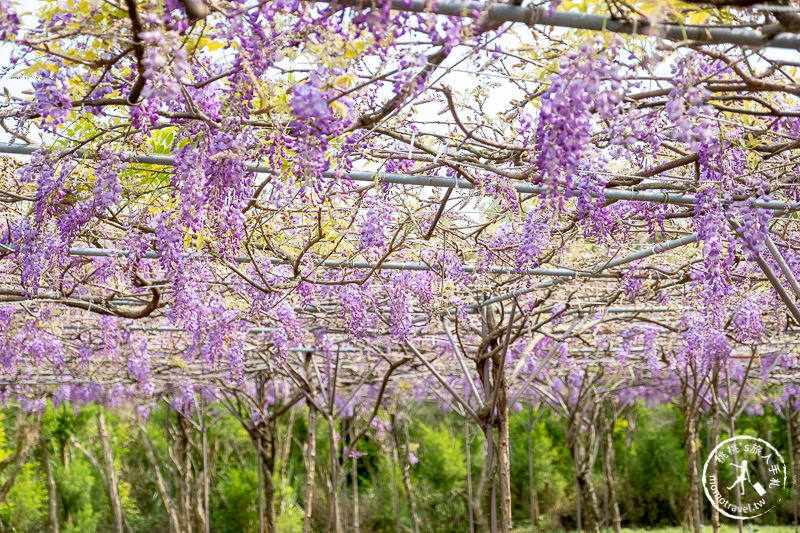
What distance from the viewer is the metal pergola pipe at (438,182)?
12.4 feet

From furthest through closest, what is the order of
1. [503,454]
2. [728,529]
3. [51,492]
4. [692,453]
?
[51,492]
[728,529]
[692,453]
[503,454]

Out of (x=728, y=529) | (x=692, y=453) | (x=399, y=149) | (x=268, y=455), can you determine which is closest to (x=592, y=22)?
(x=399, y=149)

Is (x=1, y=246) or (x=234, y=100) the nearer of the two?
(x=234, y=100)

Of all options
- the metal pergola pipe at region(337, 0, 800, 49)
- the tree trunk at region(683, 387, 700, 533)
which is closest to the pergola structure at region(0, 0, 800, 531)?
the metal pergola pipe at region(337, 0, 800, 49)

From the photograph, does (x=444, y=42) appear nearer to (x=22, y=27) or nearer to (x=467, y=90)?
(x=22, y=27)

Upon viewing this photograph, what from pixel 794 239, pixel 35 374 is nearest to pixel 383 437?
pixel 35 374

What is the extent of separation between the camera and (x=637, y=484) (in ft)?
62.6

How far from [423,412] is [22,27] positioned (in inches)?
706

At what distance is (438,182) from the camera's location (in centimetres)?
403

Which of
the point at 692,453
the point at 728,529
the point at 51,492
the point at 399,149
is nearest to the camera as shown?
the point at 399,149

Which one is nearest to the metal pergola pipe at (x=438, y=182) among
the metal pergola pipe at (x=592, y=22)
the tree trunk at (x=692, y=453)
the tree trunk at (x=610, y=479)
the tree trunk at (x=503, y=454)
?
the metal pergola pipe at (x=592, y=22)

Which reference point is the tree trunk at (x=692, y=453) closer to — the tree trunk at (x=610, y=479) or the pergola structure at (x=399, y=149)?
the tree trunk at (x=610, y=479)

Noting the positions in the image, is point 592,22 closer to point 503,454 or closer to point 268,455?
point 503,454

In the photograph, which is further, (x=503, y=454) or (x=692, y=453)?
(x=692, y=453)
